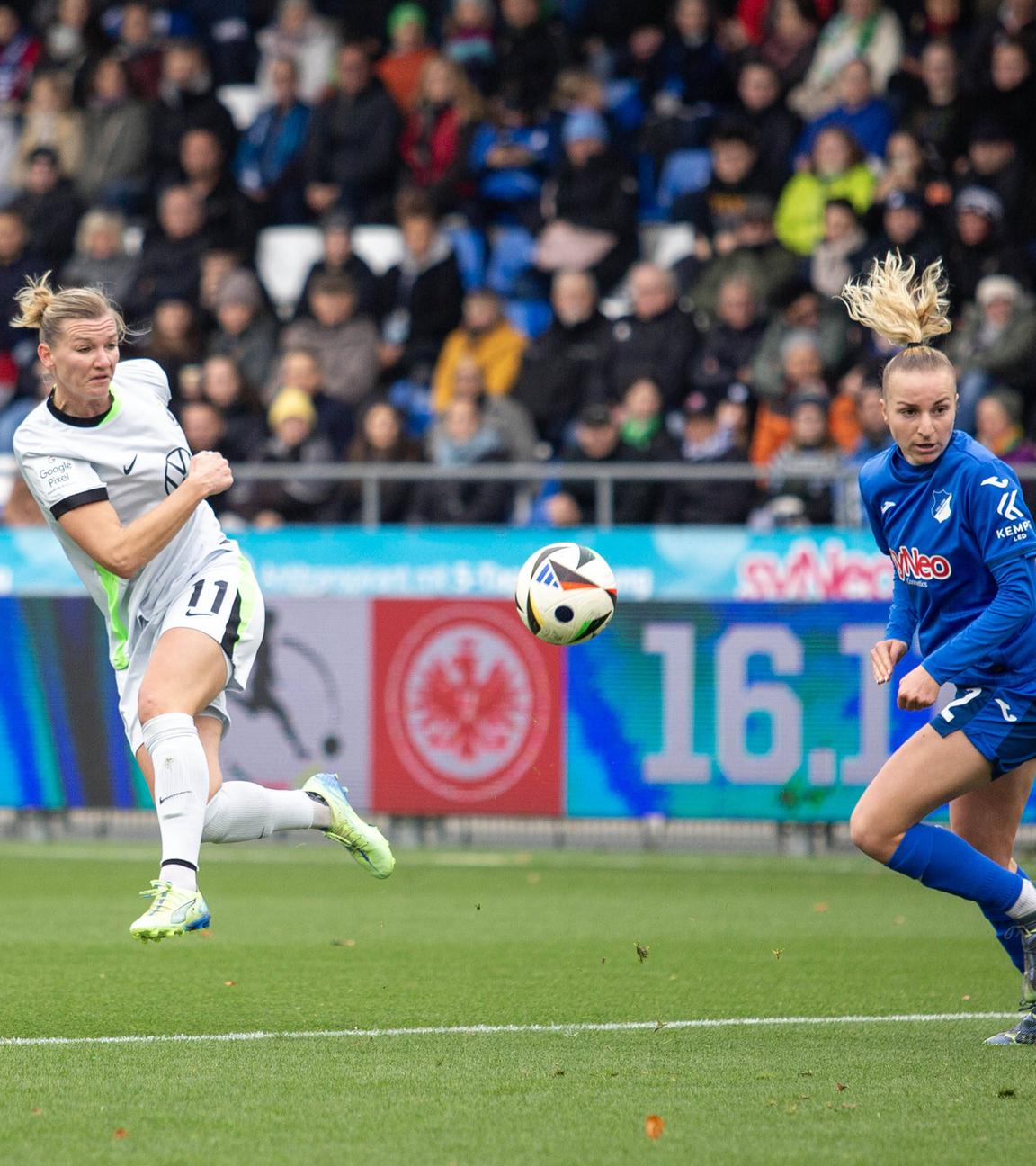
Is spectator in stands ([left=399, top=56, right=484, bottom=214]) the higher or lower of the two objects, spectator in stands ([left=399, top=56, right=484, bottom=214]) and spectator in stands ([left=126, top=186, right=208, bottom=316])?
the higher

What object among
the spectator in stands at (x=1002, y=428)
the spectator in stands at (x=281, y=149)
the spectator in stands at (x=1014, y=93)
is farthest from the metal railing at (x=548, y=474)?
the spectator in stands at (x=281, y=149)

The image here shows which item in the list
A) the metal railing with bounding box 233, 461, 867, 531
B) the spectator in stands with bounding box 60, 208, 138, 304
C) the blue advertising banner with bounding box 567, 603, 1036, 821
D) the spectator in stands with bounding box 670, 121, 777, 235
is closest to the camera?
the blue advertising banner with bounding box 567, 603, 1036, 821

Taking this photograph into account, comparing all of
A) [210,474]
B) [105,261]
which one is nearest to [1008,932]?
[210,474]

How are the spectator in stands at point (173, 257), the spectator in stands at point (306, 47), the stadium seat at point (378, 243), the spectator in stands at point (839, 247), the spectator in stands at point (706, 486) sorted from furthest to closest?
the spectator in stands at point (306, 47)
the stadium seat at point (378, 243)
the spectator in stands at point (173, 257)
the spectator in stands at point (839, 247)
the spectator in stands at point (706, 486)

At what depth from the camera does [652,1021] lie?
6.57 m

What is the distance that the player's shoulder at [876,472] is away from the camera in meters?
6.20

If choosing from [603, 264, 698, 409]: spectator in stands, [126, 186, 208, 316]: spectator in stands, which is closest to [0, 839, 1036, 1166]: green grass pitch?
[603, 264, 698, 409]: spectator in stands

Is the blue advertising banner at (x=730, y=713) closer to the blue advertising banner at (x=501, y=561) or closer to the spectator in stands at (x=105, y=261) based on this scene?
the blue advertising banner at (x=501, y=561)

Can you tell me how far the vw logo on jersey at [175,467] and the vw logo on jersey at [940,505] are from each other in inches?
94.6

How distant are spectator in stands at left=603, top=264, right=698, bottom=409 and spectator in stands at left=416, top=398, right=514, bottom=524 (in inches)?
41.1

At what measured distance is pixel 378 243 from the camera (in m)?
17.0

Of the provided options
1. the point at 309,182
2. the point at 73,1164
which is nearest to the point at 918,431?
the point at 73,1164

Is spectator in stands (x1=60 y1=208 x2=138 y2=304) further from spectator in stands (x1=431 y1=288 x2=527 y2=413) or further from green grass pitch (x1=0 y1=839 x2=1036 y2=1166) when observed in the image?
green grass pitch (x1=0 y1=839 x2=1036 y2=1166)

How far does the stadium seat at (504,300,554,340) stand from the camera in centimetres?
1583
